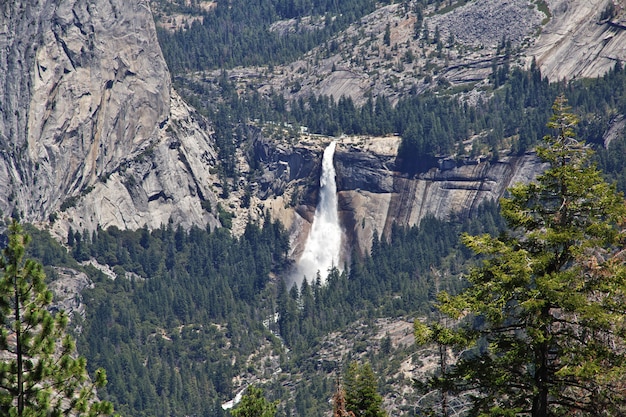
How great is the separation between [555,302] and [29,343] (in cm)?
1814

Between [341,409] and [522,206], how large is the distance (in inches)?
532

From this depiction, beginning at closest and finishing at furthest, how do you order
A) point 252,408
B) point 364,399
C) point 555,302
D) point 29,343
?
point 555,302, point 29,343, point 364,399, point 252,408

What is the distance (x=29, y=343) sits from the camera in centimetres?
4381

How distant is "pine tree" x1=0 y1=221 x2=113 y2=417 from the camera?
4347 cm

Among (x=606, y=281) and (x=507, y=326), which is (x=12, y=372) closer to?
(x=507, y=326)

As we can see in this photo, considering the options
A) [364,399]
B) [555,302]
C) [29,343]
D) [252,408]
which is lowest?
[252,408]

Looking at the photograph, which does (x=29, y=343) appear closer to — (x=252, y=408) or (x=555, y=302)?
(x=555, y=302)

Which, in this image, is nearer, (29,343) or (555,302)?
(555,302)

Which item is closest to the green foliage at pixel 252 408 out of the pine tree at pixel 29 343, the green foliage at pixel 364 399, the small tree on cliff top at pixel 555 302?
the green foliage at pixel 364 399

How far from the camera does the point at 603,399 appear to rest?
3866cm

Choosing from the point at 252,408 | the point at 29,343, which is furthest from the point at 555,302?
the point at 252,408

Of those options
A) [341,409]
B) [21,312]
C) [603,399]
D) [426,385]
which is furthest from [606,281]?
[21,312]

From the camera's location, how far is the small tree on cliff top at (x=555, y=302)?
38.8 metres

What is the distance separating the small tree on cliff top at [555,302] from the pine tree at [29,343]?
1314 cm
